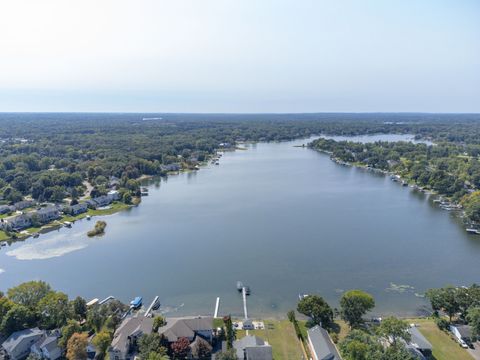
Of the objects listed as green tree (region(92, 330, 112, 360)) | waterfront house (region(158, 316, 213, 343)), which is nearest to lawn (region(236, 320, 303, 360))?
waterfront house (region(158, 316, 213, 343))

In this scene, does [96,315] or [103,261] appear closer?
[96,315]

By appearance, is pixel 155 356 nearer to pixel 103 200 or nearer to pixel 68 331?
pixel 68 331

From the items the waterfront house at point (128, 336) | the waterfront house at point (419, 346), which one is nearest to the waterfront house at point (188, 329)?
the waterfront house at point (128, 336)

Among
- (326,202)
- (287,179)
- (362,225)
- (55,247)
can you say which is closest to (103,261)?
(55,247)

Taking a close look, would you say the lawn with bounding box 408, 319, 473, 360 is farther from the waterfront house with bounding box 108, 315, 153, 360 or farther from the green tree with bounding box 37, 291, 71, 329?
the green tree with bounding box 37, 291, 71, 329

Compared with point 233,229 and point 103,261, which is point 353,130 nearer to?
point 233,229

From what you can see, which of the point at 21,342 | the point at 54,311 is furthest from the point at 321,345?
the point at 21,342
